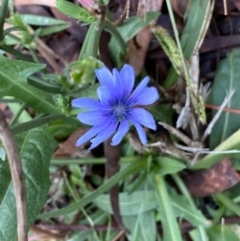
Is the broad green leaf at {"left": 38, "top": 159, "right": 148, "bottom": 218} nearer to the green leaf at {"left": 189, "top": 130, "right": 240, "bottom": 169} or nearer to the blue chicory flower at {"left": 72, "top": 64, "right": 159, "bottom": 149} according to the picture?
the green leaf at {"left": 189, "top": 130, "right": 240, "bottom": 169}

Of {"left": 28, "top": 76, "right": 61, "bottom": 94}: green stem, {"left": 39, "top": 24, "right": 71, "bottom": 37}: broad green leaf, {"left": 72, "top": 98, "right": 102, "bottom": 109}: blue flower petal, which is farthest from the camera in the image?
{"left": 39, "top": 24, "right": 71, "bottom": 37}: broad green leaf

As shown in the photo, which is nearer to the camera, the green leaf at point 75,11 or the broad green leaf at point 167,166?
the green leaf at point 75,11

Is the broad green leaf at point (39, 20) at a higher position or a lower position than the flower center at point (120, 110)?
lower

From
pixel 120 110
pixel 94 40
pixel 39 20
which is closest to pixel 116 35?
pixel 94 40

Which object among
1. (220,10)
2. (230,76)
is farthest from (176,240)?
(220,10)

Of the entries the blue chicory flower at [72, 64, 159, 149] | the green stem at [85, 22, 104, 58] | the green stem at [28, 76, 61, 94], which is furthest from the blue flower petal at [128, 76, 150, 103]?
the green stem at [28, 76, 61, 94]

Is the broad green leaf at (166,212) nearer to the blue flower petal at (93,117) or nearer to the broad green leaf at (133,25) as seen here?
the broad green leaf at (133,25)

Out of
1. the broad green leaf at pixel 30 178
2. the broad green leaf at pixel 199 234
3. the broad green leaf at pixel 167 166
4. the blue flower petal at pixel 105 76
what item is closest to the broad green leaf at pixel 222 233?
the broad green leaf at pixel 199 234
